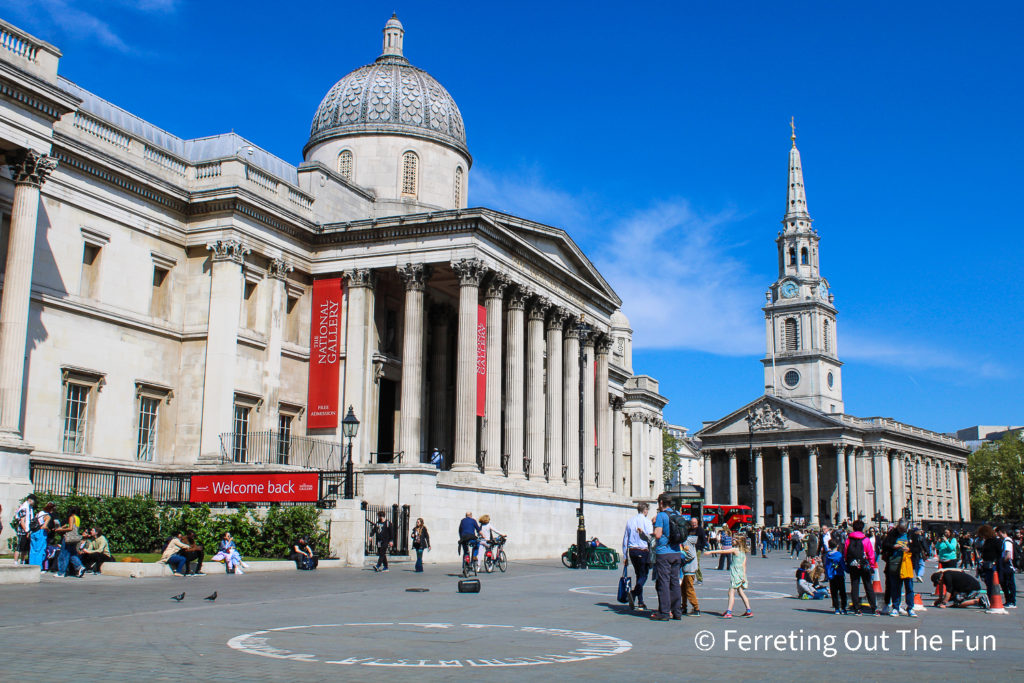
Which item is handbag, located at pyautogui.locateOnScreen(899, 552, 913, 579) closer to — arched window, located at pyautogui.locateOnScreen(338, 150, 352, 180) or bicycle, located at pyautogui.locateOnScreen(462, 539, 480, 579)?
bicycle, located at pyautogui.locateOnScreen(462, 539, 480, 579)

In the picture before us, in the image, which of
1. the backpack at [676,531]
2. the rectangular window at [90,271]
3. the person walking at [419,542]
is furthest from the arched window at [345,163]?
the backpack at [676,531]

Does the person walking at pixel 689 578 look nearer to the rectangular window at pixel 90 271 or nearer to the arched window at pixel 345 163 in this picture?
the rectangular window at pixel 90 271

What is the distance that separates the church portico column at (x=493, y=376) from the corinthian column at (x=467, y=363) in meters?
1.34

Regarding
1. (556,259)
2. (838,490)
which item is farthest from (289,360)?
(838,490)

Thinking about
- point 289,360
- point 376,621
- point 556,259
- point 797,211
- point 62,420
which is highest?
point 797,211

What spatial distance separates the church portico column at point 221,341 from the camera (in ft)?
111

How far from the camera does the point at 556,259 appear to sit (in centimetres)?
4356

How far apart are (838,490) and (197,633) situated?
106 metres

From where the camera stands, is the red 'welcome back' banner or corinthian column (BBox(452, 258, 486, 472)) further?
corinthian column (BBox(452, 258, 486, 472))

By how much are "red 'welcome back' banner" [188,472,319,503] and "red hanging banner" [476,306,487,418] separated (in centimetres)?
895

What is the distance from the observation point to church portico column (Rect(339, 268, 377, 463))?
37688 mm

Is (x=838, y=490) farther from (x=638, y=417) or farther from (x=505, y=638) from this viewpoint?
(x=505, y=638)

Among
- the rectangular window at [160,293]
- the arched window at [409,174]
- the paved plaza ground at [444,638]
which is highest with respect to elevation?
the arched window at [409,174]

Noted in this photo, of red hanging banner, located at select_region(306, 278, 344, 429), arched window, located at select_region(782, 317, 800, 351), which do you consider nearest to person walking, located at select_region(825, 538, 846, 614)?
red hanging banner, located at select_region(306, 278, 344, 429)
